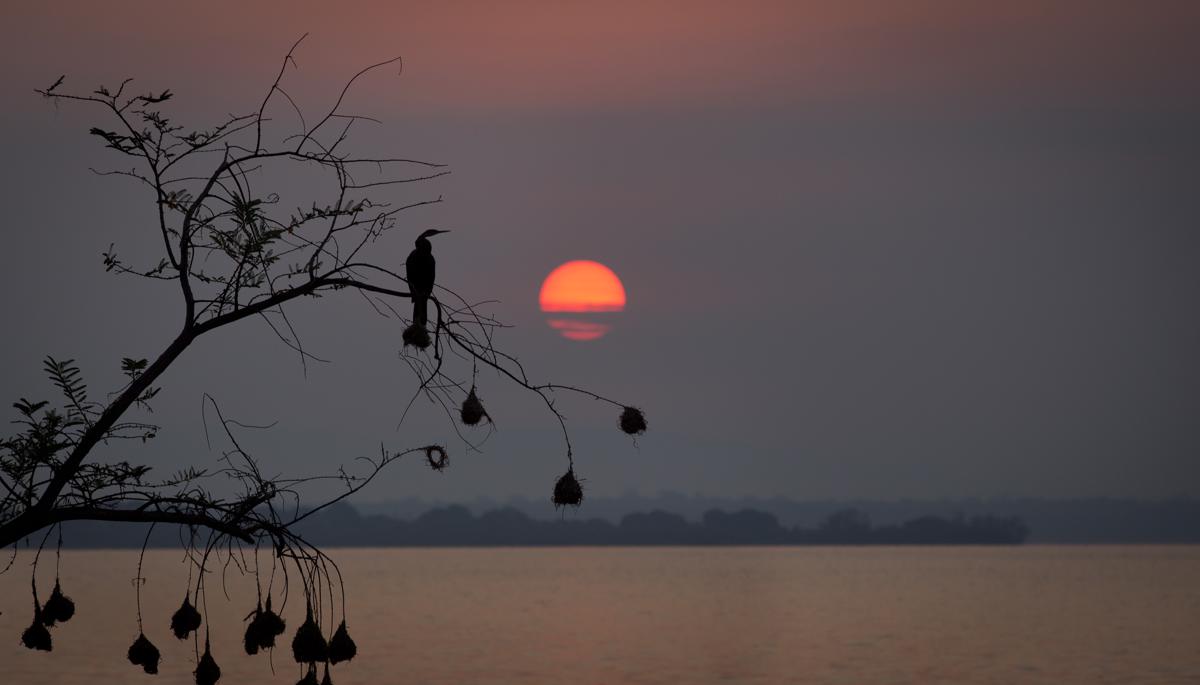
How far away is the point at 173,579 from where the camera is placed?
570 ft

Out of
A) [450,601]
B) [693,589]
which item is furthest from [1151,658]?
[693,589]

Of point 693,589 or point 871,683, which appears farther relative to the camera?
point 693,589

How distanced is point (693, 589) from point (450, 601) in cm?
4581

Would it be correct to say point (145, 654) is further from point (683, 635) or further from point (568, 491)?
point (683, 635)

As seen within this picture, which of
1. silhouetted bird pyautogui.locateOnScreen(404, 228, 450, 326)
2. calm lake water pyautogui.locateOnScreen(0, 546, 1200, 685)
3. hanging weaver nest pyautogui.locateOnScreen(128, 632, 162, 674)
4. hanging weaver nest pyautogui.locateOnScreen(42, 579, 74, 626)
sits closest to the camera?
hanging weaver nest pyautogui.locateOnScreen(128, 632, 162, 674)

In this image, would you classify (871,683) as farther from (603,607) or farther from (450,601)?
(450,601)

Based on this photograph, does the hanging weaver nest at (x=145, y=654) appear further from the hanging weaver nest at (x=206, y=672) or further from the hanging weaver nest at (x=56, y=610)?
the hanging weaver nest at (x=56, y=610)

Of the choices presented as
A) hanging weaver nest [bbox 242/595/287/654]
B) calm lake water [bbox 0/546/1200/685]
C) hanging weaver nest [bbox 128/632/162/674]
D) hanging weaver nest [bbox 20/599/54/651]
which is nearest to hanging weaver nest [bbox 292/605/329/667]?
hanging weaver nest [bbox 242/595/287/654]

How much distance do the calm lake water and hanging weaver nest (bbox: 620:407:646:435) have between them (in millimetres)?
20300

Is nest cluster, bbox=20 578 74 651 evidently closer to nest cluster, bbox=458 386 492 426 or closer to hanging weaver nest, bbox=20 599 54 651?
hanging weaver nest, bbox=20 599 54 651

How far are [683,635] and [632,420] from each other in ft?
264

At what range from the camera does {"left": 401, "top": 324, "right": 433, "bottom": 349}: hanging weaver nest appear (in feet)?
25.7

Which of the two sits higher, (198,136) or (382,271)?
(198,136)

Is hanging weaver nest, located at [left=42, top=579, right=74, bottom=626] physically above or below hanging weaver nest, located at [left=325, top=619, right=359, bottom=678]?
above
